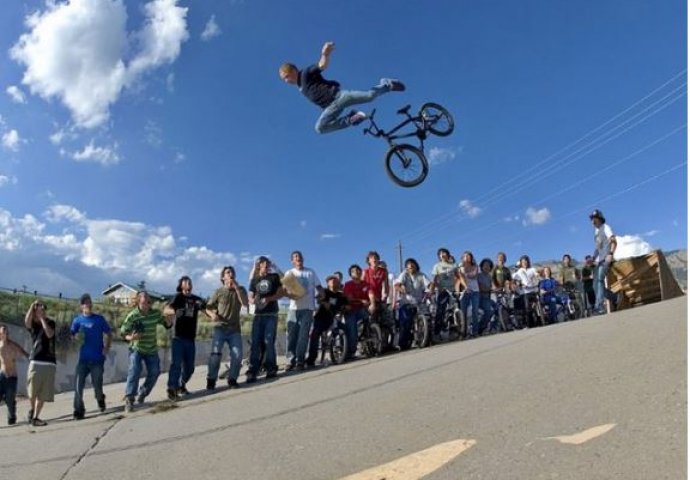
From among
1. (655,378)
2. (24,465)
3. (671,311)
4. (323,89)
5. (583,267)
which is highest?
(323,89)

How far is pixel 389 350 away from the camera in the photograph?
10297 millimetres

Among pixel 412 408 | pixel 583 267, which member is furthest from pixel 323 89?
pixel 583 267

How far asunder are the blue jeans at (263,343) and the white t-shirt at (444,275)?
131 inches

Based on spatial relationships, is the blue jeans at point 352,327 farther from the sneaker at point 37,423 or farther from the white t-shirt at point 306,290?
the sneaker at point 37,423

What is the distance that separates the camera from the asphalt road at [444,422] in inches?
154

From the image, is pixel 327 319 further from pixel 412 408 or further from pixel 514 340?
pixel 412 408

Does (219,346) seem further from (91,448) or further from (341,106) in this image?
(341,106)

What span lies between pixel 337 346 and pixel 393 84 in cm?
424

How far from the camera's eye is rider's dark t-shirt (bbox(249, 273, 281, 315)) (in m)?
9.09

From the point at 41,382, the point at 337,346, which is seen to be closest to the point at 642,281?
the point at 337,346

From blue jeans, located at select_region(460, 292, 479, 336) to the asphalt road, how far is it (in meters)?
2.49

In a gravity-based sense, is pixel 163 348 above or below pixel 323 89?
below

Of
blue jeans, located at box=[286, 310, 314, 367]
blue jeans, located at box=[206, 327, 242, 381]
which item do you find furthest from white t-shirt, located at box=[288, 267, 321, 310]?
blue jeans, located at box=[206, 327, 242, 381]

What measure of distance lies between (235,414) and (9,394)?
15.0 ft
